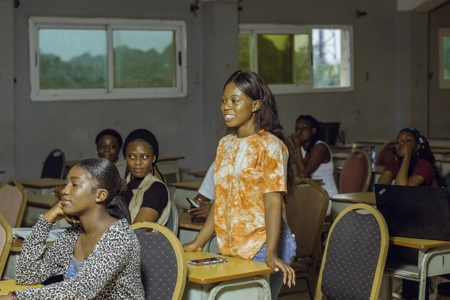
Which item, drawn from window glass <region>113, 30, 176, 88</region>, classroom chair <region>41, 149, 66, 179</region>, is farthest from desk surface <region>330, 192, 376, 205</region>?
window glass <region>113, 30, 176, 88</region>

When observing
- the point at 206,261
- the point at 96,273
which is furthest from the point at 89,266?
the point at 206,261

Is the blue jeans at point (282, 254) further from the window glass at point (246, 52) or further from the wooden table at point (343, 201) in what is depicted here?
the window glass at point (246, 52)

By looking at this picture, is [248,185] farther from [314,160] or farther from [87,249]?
[314,160]

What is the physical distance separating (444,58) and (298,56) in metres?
2.53

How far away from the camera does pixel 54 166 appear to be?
8047 mm

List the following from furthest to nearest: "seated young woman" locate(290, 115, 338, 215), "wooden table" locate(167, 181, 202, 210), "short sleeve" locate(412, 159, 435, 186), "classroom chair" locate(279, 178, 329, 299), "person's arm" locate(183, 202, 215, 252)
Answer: "seated young woman" locate(290, 115, 338, 215), "wooden table" locate(167, 181, 202, 210), "short sleeve" locate(412, 159, 435, 186), "classroom chair" locate(279, 178, 329, 299), "person's arm" locate(183, 202, 215, 252)

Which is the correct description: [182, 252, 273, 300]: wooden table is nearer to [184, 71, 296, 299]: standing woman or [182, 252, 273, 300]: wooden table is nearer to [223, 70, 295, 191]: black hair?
[184, 71, 296, 299]: standing woman

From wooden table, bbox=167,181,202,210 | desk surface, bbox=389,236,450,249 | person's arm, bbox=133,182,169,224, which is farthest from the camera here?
wooden table, bbox=167,181,202,210

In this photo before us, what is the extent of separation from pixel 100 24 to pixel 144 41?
0.58 metres

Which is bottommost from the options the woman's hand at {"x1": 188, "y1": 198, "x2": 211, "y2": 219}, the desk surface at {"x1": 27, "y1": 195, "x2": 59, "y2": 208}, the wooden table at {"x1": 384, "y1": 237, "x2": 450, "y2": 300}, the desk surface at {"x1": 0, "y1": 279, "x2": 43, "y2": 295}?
the wooden table at {"x1": 384, "y1": 237, "x2": 450, "y2": 300}

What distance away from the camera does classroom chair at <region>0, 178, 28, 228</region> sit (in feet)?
15.8

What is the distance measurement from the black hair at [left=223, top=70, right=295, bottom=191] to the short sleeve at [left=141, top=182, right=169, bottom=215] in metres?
0.79

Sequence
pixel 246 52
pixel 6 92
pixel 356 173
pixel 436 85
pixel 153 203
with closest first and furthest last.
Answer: pixel 153 203
pixel 356 173
pixel 6 92
pixel 246 52
pixel 436 85

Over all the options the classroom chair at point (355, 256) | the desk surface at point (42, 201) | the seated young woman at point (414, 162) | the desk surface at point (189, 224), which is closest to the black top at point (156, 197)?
the desk surface at point (189, 224)
